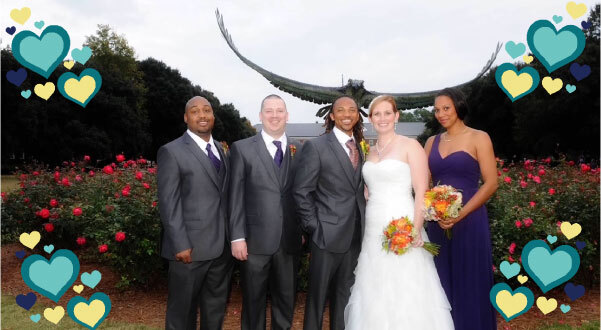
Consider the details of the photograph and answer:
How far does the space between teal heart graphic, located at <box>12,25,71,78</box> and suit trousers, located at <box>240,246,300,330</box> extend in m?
5.35

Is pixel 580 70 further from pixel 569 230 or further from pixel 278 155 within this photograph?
pixel 278 155

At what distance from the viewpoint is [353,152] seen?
4.67 meters

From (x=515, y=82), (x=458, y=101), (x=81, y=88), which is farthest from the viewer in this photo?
(x=81, y=88)

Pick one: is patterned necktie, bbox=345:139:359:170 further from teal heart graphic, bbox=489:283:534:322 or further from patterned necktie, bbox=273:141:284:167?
teal heart graphic, bbox=489:283:534:322

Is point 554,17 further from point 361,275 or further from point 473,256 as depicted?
point 361,275

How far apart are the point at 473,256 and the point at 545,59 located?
491cm

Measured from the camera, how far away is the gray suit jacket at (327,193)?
440 cm

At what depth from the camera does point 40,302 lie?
7613mm

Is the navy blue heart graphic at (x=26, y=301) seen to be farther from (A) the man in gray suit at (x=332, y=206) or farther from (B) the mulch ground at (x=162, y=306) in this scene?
(A) the man in gray suit at (x=332, y=206)

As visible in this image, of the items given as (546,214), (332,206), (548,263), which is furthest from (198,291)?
(546,214)

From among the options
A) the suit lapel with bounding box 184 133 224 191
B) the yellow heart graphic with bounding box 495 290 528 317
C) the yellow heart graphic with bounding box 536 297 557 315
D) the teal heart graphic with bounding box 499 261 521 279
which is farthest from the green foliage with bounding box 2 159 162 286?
the yellow heart graphic with bounding box 536 297 557 315

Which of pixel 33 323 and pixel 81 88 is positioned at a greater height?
pixel 81 88

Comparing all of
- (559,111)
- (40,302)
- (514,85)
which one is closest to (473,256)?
(514,85)

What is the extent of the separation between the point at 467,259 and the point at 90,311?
16.9 ft
